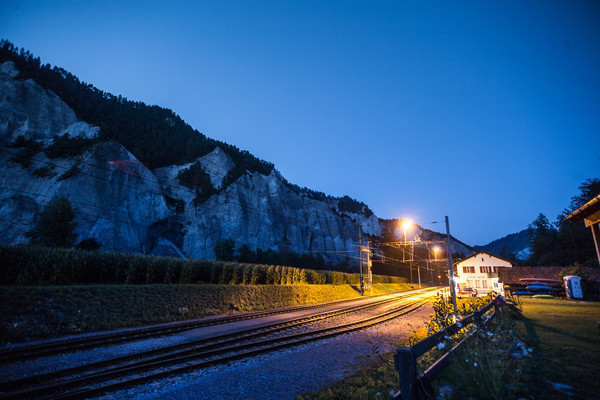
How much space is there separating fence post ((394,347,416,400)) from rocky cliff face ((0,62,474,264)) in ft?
159

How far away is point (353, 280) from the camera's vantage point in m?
47.0

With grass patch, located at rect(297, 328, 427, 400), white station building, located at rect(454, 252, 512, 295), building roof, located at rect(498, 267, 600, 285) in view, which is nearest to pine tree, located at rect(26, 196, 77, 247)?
grass patch, located at rect(297, 328, 427, 400)

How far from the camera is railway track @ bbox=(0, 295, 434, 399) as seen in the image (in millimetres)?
6153

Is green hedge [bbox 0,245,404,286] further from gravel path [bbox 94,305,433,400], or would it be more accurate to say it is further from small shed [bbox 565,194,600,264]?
small shed [bbox 565,194,600,264]

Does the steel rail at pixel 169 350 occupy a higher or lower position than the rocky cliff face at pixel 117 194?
lower

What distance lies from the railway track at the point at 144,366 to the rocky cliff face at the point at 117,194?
131 feet

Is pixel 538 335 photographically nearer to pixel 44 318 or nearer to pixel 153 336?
pixel 153 336

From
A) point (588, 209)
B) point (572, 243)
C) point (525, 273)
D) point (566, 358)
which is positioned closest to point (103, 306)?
point (566, 358)

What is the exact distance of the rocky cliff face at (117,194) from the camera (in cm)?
3994

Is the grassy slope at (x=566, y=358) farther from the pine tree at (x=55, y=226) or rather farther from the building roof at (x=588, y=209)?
the pine tree at (x=55, y=226)

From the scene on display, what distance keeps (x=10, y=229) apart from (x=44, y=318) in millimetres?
36764

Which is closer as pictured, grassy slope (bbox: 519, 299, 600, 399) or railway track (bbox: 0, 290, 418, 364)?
grassy slope (bbox: 519, 299, 600, 399)

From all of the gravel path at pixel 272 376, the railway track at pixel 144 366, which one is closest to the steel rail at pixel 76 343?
the railway track at pixel 144 366

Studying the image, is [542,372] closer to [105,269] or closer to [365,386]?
[365,386]
